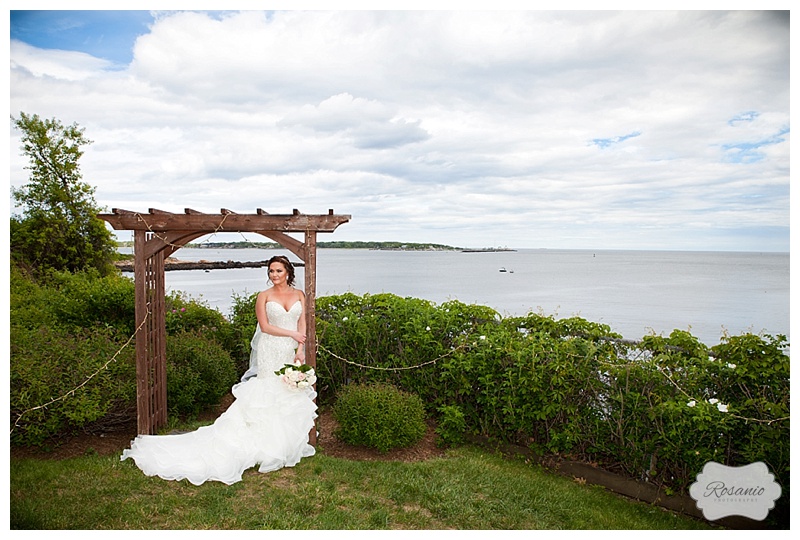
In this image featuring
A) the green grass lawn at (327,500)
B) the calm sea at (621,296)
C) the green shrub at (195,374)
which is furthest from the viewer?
the calm sea at (621,296)

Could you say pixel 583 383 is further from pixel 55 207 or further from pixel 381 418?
pixel 55 207

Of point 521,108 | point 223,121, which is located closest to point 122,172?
point 223,121

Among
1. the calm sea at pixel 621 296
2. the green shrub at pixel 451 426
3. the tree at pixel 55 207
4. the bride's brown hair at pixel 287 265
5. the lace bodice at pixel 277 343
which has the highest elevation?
the tree at pixel 55 207

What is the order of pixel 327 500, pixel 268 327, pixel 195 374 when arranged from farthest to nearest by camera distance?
pixel 195 374 → pixel 268 327 → pixel 327 500

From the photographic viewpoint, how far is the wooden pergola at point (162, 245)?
5914mm

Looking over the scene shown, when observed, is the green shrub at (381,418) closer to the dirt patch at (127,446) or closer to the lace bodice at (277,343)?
the dirt patch at (127,446)

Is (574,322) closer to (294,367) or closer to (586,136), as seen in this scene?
(294,367)

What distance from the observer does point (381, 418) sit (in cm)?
615

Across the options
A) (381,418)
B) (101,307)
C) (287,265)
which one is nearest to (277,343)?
(287,265)

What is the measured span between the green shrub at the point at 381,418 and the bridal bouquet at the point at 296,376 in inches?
26.5

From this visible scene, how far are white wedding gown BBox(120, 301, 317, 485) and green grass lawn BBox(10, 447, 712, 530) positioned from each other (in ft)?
0.41

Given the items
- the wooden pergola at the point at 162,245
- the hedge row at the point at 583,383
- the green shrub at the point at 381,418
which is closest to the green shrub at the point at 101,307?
the wooden pergola at the point at 162,245

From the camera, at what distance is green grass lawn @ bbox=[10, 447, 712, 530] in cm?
454

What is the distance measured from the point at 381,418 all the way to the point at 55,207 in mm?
15747
